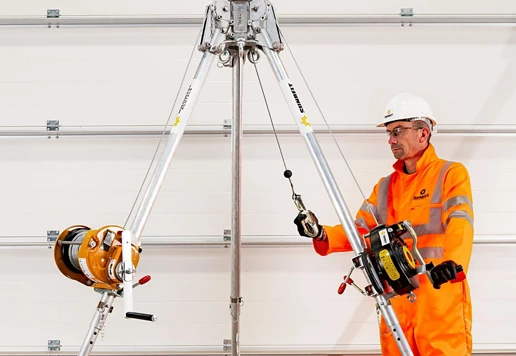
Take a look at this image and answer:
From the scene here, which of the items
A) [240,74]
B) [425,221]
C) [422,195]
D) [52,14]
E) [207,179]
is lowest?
[425,221]

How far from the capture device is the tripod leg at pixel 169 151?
242 cm

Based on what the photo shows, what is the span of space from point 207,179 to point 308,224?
1397 mm

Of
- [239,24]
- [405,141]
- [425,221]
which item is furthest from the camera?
[405,141]

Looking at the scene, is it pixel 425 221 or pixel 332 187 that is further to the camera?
pixel 425 221

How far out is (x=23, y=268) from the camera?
14.1 ft

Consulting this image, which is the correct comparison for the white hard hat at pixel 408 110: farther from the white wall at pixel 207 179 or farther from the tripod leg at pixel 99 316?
the tripod leg at pixel 99 316

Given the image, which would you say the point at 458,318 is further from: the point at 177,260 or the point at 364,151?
the point at 177,260

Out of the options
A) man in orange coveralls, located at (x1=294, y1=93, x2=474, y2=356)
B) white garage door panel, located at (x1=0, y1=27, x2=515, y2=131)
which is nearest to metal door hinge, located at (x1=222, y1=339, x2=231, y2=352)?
man in orange coveralls, located at (x1=294, y1=93, x2=474, y2=356)

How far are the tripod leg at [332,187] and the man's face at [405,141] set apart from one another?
83cm

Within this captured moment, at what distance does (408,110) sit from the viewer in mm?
3346

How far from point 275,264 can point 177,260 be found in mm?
750

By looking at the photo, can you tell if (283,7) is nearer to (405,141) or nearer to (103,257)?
(405,141)

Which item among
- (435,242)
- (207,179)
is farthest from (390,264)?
(207,179)

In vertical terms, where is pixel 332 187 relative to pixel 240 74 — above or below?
below
